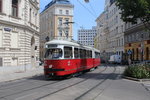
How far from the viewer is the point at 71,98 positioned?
37.6ft

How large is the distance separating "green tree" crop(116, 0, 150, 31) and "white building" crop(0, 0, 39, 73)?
40.1 ft

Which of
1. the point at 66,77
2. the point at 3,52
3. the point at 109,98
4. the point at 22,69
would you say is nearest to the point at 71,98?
the point at 109,98

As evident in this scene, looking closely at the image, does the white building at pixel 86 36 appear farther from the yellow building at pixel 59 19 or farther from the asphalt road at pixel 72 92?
the asphalt road at pixel 72 92

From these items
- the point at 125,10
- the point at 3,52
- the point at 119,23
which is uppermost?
the point at 119,23

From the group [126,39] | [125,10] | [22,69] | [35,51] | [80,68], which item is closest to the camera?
[125,10]

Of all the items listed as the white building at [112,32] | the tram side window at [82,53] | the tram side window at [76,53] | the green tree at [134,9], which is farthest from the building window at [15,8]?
the white building at [112,32]

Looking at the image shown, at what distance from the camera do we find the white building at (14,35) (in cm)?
2794

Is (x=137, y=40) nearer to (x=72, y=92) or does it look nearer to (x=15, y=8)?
(x=15, y=8)

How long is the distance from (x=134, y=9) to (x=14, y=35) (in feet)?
46.6

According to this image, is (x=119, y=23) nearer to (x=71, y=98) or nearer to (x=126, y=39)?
(x=126, y=39)

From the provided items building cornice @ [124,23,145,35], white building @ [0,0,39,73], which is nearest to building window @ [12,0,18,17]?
white building @ [0,0,39,73]

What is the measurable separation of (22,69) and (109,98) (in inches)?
846

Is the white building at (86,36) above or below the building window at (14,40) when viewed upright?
above

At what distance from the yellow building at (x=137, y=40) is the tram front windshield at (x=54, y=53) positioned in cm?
2999
